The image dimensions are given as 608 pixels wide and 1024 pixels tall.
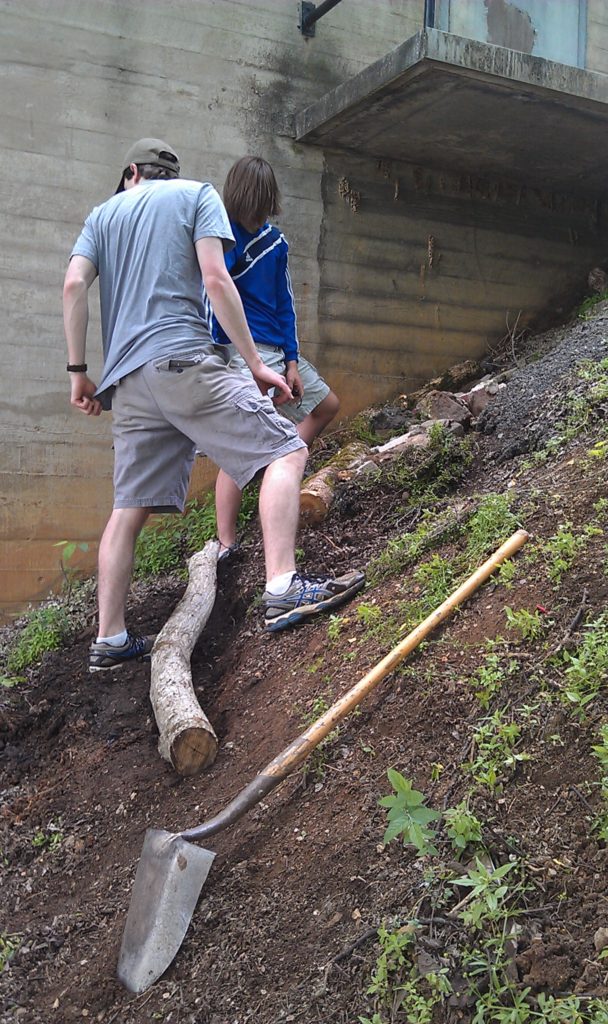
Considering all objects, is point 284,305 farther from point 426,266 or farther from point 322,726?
point 426,266

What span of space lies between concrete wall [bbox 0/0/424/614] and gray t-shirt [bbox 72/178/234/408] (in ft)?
7.66

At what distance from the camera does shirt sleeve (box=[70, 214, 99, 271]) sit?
12.0ft

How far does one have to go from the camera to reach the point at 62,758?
132 inches

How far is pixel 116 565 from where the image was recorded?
11.7 feet

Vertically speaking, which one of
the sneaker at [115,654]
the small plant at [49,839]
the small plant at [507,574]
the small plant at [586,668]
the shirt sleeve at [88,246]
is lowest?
the small plant at [49,839]

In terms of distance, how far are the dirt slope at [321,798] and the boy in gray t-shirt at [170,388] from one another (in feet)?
1.05

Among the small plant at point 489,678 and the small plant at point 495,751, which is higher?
the small plant at point 489,678

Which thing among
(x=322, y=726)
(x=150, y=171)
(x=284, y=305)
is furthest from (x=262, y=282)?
(x=322, y=726)

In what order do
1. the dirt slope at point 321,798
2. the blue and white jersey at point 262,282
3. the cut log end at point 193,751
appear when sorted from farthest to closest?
1. the blue and white jersey at point 262,282
2. the cut log end at point 193,751
3. the dirt slope at point 321,798

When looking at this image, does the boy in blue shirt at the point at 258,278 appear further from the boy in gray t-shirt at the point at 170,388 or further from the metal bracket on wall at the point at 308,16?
the metal bracket on wall at the point at 308,16

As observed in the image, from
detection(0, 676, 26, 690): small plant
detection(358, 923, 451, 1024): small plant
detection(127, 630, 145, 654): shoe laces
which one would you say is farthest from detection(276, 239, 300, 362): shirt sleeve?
detection(358, 923, 451, 1024): small plant

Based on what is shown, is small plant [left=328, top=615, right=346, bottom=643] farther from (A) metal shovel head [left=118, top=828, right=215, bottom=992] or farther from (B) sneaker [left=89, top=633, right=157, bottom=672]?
(A) metal shovel head [left=118, top=828, right=215, bottom=992]

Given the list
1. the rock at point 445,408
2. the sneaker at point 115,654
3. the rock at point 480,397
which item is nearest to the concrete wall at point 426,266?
the rock at point 445,408

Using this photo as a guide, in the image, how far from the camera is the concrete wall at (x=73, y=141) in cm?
572
